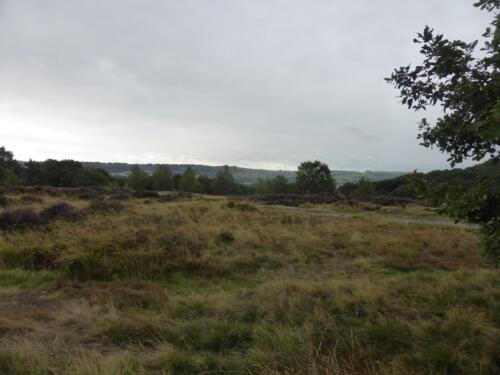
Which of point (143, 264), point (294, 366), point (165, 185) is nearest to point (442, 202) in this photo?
point (294, 366)

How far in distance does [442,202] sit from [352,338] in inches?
67.9

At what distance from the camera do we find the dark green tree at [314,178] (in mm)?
64500

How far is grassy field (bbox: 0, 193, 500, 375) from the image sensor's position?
3273 mm

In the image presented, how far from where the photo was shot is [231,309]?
15.3 feet

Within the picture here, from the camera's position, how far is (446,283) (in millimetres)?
5641

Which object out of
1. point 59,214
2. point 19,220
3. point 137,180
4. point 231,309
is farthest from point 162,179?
point 231,309

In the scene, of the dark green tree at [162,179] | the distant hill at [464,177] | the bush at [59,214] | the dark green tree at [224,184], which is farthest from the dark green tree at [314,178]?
the distant hill at [464,177]

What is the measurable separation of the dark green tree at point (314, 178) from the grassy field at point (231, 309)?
5575 cm

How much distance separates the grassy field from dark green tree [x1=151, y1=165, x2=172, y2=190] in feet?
216

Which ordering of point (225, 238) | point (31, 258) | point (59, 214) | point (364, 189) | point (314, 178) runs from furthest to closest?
point (314, 178) < point (364, 189) < point (59, 214) < point (225, 238) < point (31, 258)

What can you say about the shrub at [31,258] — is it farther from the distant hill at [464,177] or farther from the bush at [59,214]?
the distant hill at [464,177]

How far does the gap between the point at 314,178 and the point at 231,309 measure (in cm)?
6162

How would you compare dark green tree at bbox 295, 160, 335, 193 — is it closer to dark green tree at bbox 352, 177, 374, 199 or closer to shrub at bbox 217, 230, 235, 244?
dark green tree at bbox 352, 177, 374, 199

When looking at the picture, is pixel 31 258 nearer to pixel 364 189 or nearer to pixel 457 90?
pixel 457 90
